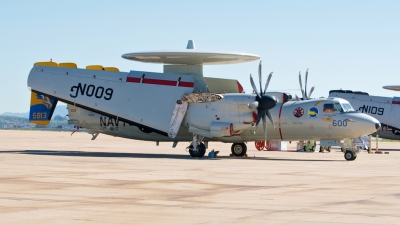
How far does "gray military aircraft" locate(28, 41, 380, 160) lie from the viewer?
36.4m

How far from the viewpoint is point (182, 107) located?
3769 centimetres

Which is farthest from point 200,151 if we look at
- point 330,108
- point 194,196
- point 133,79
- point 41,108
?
point 194,196

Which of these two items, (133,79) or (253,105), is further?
(133,79)

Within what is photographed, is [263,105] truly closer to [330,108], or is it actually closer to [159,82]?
[330,108]

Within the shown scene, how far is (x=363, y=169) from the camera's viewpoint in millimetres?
28156

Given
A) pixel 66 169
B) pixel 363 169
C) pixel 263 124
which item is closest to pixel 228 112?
pixel 263 124

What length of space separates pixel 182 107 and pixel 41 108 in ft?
32.0

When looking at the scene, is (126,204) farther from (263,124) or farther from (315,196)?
(263,124)

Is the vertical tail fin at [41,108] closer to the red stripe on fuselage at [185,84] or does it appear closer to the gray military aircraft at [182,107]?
the gray military aircraft at [182,107]

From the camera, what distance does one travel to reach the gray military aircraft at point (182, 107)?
119 ft

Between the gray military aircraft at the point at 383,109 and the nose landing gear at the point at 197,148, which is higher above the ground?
the gray military aircraft at the point at 383,109

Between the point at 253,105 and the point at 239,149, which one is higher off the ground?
the point at 253,105

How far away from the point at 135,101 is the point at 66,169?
13.6 meters

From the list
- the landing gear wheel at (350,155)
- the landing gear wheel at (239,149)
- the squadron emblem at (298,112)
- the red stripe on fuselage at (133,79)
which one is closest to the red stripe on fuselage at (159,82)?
the red stripe on fuselage at (133,79)
